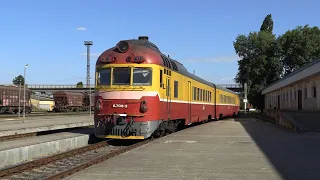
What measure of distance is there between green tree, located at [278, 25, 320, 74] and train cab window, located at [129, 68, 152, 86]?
160ft

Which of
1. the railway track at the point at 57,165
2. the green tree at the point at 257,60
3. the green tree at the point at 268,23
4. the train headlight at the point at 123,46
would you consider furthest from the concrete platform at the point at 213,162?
the green tree at the point at 268,23

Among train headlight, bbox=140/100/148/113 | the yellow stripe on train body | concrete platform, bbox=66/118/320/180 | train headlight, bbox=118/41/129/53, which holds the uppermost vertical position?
train headlight, bbox=118/41/129/53

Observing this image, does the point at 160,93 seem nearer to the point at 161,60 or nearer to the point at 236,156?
the point at 161,60

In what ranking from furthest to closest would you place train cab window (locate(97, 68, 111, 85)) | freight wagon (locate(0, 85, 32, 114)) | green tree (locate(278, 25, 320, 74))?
green tree (locate(278, 25, 320, 74)), freight wagon (locate(0, 85, 32, 114)), train cab window (locate(97, 68, 111, 85))

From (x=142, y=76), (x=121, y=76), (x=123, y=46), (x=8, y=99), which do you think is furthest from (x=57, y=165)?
(x=8, y=99)

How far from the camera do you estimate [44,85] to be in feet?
352

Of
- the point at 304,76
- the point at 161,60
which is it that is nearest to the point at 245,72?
the point at 304,76

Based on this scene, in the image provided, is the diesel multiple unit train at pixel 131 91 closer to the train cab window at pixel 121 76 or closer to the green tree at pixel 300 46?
the train cab window at pixel 121 76

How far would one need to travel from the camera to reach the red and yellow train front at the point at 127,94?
13.9 metres

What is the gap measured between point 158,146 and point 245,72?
57.4m

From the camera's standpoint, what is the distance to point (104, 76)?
14.8 meters

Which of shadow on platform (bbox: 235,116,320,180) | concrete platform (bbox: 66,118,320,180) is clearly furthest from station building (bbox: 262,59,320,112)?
concrete platform (bbox: 66,118,320,180)

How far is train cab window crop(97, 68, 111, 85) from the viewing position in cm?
1464

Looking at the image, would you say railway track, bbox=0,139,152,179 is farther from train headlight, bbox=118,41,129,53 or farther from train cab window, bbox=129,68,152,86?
train headlight, bbox=118,41,129,53
